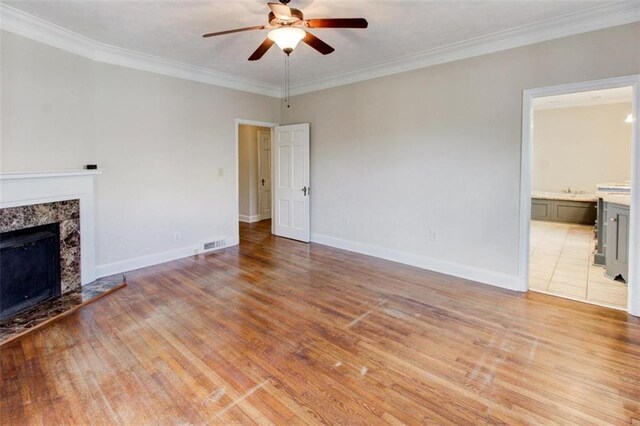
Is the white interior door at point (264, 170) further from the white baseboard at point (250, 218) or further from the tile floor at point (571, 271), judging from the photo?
the tile floor at point (571, 271)

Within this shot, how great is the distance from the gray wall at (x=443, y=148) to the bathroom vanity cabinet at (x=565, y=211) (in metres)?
5.25

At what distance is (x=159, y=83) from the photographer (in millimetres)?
4582

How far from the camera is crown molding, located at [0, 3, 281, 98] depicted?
3193 millimetres

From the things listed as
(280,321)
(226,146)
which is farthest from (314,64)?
(280,321)

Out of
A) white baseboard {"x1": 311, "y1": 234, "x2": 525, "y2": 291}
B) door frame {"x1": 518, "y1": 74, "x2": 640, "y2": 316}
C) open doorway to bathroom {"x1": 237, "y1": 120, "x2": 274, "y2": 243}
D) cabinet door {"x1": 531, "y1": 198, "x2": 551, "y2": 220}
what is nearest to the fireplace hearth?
white baseboard {"x1": 311, "y1": 234, "x2": 525, "y2": 291}

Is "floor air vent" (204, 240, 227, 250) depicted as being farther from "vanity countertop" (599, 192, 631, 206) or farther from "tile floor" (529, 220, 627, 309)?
"vanity countertop" (599, 192, 631, 206)

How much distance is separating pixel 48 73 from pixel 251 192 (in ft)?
15.5

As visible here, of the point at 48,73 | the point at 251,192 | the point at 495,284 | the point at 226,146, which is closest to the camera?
the point at 48,73

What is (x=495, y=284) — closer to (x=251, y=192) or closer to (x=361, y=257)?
(x=361, y=257)

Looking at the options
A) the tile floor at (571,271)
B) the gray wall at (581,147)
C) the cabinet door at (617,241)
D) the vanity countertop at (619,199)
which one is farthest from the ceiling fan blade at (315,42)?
the gray wall at (581,147)

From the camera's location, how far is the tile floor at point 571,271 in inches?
143

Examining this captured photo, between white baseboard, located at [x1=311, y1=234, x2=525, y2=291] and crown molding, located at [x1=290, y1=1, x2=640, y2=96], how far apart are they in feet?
8.47

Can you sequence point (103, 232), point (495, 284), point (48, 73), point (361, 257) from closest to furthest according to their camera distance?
point (48, 73) → point (495, 284) → point (103, 232) → point (361, 257)

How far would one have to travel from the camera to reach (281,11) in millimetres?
2445
